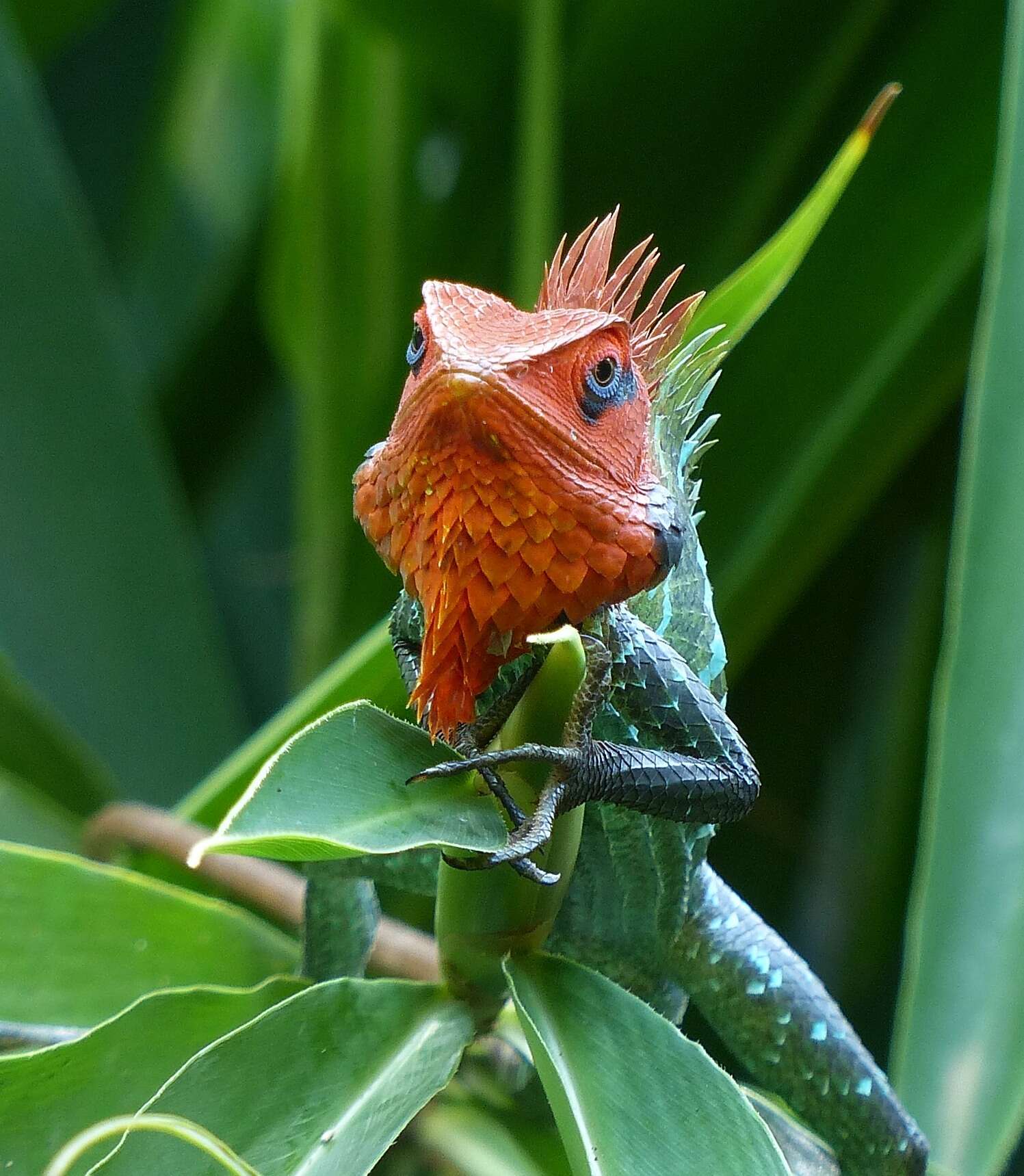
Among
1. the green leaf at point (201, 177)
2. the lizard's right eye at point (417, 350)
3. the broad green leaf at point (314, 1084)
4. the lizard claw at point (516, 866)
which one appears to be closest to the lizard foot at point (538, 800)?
the lizard claw at point (516, 866)

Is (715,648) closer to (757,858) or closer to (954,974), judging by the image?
(954,974)

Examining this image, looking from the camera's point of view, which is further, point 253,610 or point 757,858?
point 253,610

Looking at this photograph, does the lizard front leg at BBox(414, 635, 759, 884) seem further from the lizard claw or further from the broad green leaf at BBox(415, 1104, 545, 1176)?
the broad green leaf at BBox(415, 1104, 545, 1176)

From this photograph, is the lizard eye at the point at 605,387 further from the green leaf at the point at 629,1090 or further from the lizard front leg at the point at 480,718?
the green leaf at the point at 629,1090

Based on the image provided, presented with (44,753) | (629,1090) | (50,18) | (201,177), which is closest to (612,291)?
(629,1090)

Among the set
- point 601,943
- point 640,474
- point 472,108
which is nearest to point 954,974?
point 601,943

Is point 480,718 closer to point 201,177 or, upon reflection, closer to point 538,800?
point 538,800
